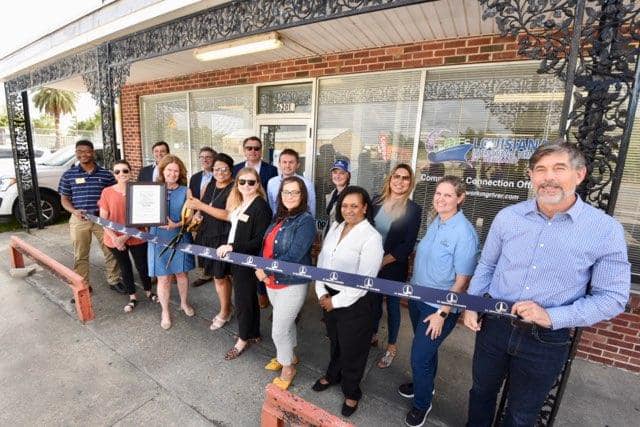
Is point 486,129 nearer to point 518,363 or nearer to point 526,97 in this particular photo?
point 526,97

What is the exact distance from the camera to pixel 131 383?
2.62 m

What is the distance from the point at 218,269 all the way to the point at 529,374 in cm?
252

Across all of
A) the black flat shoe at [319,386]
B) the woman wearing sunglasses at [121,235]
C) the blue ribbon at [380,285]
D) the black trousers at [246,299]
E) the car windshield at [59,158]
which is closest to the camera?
the blue ribbon at [380,285]

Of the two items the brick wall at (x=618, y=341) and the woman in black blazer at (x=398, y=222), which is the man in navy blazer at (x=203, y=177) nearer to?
the woman in black blazer at (x=398, y=222)

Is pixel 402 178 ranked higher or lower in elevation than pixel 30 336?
higher

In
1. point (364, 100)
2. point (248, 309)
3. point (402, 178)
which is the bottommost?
point (248, 309)

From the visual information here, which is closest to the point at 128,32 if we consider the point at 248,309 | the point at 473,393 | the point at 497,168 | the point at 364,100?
the point at 364,100

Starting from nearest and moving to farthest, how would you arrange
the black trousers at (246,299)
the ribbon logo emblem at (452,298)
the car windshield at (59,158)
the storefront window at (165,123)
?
the ribbon logo emblem at (452,298), the black trousers at (246,299), the storefront window at (165,123), the car windshield at (59,158)

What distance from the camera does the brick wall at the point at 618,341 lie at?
291cm

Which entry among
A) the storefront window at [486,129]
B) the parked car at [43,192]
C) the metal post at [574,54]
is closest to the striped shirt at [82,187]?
the parked car at [43,192]

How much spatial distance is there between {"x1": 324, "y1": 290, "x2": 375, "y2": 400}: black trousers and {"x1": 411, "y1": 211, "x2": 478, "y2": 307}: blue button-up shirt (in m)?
0.45

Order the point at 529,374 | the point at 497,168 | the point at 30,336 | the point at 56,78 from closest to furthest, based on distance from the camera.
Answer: the point at 529,374, the point at 30,336, the point at 497,168, the point at 56,78

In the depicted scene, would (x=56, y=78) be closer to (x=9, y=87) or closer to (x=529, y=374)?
(x=9, y=87)

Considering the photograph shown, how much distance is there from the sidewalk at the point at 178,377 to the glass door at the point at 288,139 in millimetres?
2295
